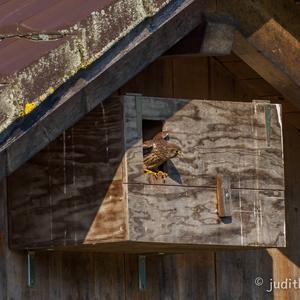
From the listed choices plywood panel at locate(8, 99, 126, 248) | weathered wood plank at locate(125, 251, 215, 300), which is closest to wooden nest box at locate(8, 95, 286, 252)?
plywood panel at locate(8, 99, 126, 248)

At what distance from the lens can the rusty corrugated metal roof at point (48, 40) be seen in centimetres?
525

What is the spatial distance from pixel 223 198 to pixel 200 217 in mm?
132

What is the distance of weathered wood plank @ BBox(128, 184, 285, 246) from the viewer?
6.32 meters

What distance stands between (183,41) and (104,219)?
2.99 ft

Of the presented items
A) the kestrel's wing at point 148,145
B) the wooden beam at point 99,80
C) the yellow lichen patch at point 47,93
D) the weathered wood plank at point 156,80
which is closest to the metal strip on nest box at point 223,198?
the kestrel's wing at point 148,145

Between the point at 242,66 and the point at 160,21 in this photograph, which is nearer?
the point at 160,21

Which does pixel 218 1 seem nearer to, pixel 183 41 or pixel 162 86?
pixel 183 41

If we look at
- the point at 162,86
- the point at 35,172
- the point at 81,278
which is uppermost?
the point at 162,86

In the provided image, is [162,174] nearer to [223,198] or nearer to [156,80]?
[223,198]

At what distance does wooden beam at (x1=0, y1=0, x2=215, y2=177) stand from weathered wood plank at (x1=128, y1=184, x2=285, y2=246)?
512mm

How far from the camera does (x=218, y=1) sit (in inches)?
261

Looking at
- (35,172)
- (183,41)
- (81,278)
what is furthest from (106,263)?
(183,41)

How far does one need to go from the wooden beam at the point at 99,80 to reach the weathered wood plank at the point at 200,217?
1.68 ft

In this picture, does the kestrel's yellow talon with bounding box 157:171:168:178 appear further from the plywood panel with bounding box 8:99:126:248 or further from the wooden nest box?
the plywood panel with bounding box 8:99:126:248
